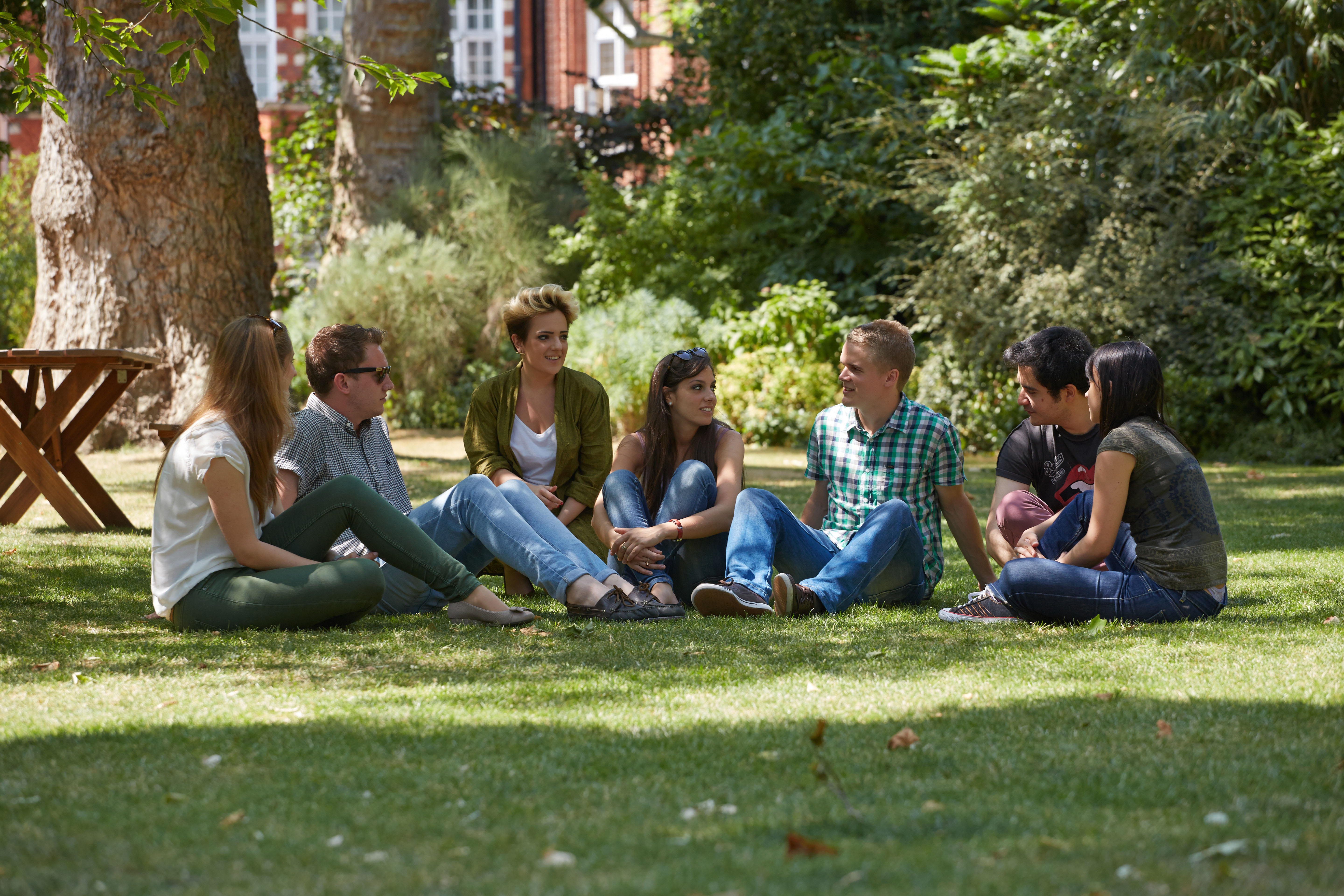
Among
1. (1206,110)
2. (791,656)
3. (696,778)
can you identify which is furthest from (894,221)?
(696,778)

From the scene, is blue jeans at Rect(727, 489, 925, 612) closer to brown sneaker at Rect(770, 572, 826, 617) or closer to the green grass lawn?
brown sneaker at Rect(770, 572, 826, 617)

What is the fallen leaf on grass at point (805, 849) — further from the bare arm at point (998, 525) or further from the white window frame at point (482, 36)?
the white window frame at point (482, 36)

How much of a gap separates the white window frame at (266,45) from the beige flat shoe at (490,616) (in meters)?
34.6

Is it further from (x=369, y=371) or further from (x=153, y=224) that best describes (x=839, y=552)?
(x=153, y=224)

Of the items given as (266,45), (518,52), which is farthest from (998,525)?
(266,45)

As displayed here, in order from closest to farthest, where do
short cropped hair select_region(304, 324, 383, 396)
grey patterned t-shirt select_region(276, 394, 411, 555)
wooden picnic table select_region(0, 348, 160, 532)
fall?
grey patterned t-shirt select_region(276, 394, 411, 555) → short cropped hair select_region(304, 324, 383, 396) → wooden picnic table select_region(0, 348, 160, 532)

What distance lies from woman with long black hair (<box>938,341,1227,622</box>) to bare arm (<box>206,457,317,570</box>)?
8.63ft

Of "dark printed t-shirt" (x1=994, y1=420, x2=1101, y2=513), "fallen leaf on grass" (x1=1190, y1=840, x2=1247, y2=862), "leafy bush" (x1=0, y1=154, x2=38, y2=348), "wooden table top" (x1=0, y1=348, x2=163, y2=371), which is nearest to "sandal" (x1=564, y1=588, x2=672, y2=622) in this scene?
"dark printed t-shirt" (x1=994, y1=420, x2=1101, y2=513)

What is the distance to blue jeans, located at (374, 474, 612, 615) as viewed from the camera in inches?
192

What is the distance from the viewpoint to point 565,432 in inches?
223

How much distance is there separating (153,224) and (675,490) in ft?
26.5

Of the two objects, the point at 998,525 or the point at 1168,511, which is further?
the point at 998,525

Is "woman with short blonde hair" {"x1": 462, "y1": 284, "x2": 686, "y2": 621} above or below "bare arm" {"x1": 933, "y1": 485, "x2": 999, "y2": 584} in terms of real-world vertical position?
above

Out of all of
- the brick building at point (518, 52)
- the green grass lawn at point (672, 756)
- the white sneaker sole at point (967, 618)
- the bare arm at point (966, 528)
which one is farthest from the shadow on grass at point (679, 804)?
the brick building at point (518, 52)
